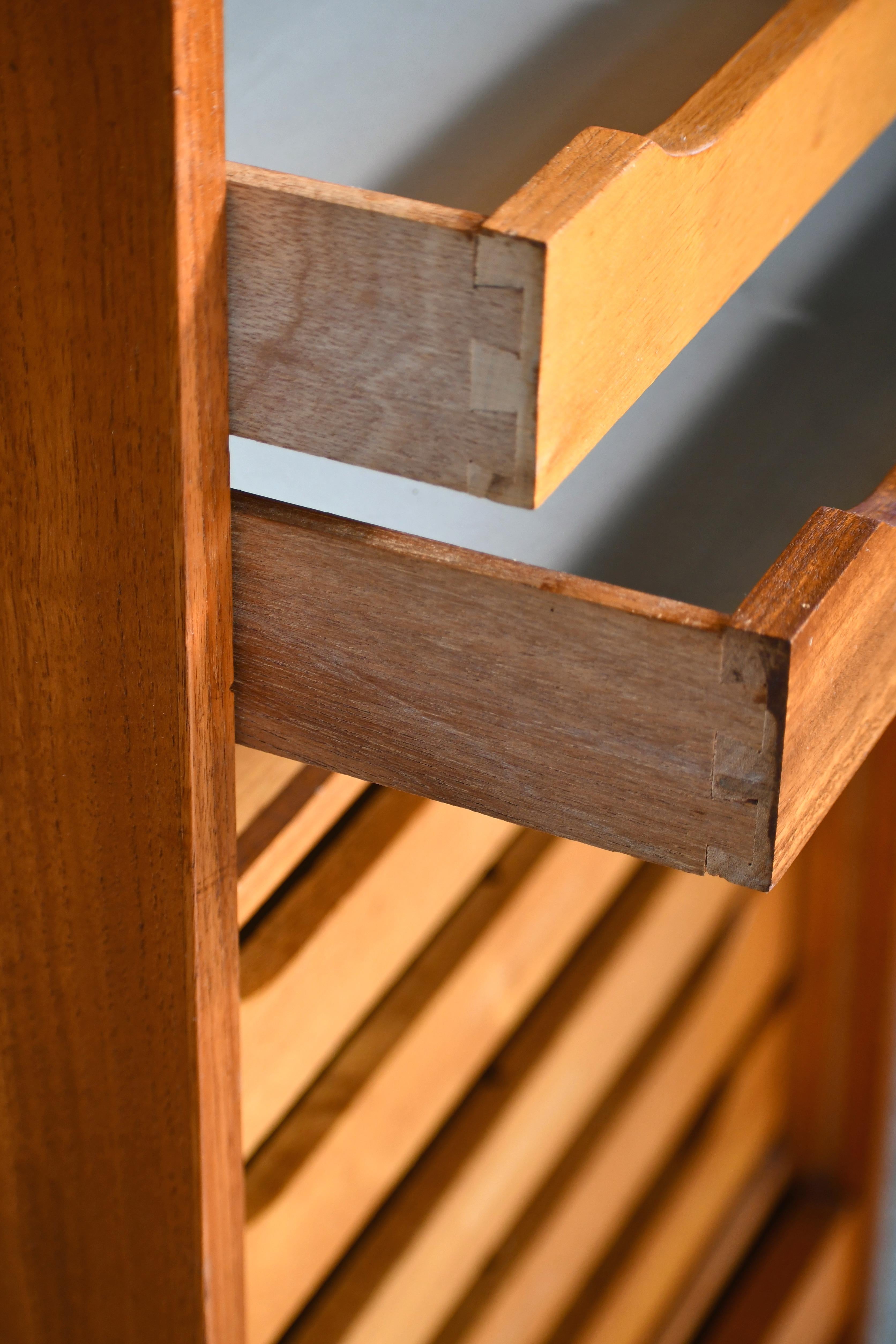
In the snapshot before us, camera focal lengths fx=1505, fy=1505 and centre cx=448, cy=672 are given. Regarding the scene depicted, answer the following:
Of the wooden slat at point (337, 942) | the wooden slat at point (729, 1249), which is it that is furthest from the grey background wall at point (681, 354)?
the wooden slat at point (729, 1249)

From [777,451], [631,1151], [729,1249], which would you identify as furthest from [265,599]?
[729,1249]

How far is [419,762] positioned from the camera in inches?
18.0

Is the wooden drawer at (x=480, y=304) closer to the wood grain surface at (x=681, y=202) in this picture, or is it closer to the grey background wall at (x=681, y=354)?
the wood grain surface at (x=681, y=202)

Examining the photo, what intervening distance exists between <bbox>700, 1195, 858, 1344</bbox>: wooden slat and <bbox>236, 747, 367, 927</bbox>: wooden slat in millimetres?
995

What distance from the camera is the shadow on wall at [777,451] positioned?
0.62 metres

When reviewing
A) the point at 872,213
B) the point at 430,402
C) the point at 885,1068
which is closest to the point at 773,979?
the point at 885,1068

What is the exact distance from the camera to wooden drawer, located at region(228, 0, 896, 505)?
1.20 ft

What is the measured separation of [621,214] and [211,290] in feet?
0.36

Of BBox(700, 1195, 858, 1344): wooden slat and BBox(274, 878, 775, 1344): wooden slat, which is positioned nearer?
BBox(274, 878, 775, 1344): wooden slat

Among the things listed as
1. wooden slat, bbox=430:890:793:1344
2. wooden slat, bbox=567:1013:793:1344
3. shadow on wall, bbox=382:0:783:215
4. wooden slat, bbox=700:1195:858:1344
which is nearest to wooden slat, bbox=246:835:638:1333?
wooden slat, bbox=430:890:793:1344

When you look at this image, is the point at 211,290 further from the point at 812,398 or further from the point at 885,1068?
the point at 885,1068

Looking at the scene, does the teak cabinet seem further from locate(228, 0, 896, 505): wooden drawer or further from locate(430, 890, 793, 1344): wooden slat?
locate(430, 890, 793, 1344): wooden slat

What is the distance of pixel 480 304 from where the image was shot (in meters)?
0.37

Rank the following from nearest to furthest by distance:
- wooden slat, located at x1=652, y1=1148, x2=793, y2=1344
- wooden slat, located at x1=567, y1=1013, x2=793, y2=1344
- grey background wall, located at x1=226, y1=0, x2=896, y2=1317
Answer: grey background wall, located at x1=226, y1=0, x2=896, y2=1317 → wooden slat, located at x1=567, y1=1013, x2=793, y2=1344 → wooden slat, located at x1=652, y1=1148, x2=793, y2=1344
